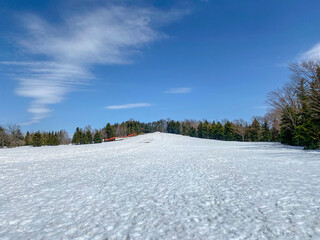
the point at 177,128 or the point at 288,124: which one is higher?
the point at 177,128

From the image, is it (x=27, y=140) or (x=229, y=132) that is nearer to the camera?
(x=229, y=132)

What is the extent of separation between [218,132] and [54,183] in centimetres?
7429

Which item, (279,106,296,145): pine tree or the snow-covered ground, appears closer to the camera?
the snow-covered ground

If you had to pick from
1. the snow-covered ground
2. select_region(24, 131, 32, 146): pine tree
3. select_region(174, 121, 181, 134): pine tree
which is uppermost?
select_region(174, 121, 181, 134): pine tree

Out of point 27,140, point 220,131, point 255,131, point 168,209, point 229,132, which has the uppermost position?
point 220,131

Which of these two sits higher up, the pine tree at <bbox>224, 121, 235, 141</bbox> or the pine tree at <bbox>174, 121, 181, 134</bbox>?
the pine tree at <bbox>174, 121, 181, 134</bbox>

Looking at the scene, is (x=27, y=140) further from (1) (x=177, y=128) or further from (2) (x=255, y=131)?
(2) (x=255, y=131)

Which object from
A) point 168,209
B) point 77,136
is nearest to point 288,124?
point 168,209

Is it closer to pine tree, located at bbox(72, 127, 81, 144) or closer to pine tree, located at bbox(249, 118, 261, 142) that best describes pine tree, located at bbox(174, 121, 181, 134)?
pine tree, located at bbox(72, 127, 81, 144)

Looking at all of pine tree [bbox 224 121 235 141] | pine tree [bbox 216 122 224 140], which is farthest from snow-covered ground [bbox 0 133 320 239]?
pine tree [bbox 216 122 224 140]

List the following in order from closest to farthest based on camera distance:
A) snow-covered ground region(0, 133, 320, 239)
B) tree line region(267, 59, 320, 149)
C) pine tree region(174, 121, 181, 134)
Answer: snow-covered ground region(0, 133, 320, 239), tree line region(267, 59, 320, 149), pine tree region(174, 121, 181, 134)

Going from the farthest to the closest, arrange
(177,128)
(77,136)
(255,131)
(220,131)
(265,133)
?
(177,128)
(77,136)
(220,131)
(255,131)
(265,133)

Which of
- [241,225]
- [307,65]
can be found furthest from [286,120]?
[241,225]

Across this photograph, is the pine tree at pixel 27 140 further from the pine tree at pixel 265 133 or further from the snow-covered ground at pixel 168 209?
the pine tree at pixel 265 133
